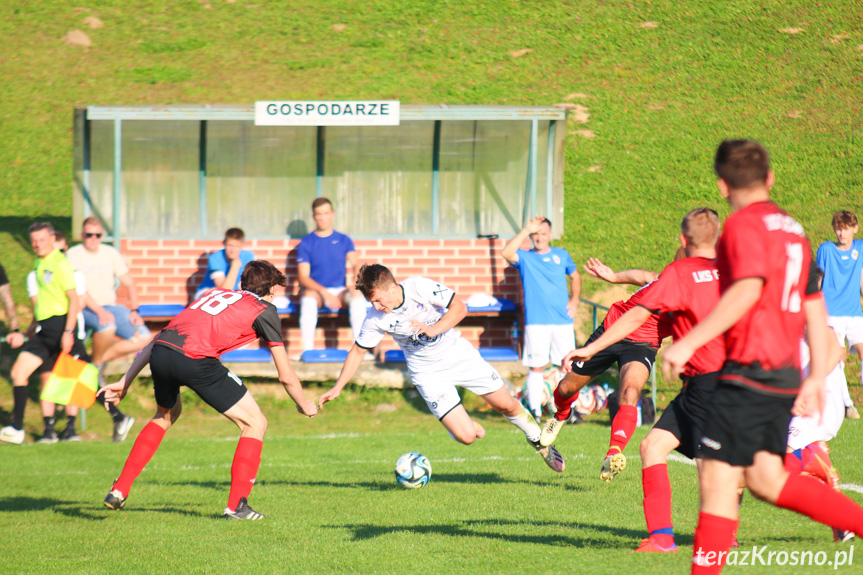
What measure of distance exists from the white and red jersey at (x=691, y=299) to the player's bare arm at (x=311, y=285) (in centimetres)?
749

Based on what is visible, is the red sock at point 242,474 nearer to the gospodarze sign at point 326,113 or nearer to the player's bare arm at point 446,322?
the player's bare arm at point 446,322

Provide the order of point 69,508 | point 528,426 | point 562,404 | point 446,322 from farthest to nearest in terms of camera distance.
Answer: point 562,404, point 528,426, point 69,508, point 446,322

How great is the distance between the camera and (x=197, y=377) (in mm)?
6160

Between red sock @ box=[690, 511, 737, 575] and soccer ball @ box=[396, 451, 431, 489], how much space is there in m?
3.75

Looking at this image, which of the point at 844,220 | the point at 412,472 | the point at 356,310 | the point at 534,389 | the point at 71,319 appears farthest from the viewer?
the point at 356,310

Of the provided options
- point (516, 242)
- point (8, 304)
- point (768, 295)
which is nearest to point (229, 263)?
point (8, 304)

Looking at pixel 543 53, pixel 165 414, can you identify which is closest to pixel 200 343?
pixel 165 414

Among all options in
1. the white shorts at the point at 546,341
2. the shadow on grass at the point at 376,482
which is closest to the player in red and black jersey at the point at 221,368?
the shadow on grass at the point at 376,482

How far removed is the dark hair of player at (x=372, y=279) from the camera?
641 centimetres

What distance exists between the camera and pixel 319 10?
22047mm

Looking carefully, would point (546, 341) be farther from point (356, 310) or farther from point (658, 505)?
point (658, 505)

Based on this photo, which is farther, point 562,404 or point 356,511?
point 562,404

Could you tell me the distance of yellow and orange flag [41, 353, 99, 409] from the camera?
8.92m

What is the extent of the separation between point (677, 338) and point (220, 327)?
3.32 metres
